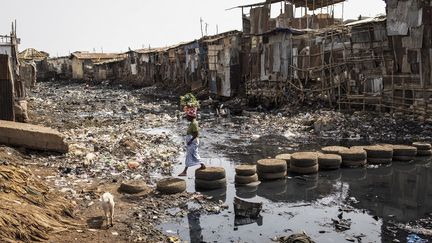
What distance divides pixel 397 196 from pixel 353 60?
10.1 m

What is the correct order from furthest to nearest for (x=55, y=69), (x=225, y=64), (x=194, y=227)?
(x=55, y=69) < (x=225, y=64) < (x=194, y=227)

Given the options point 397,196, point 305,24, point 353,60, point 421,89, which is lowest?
point 397,196

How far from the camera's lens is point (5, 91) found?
11.0 m

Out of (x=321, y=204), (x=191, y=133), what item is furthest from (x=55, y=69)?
(x=321, y=204)

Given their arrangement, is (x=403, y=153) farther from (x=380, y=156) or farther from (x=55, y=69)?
(x=55, y=69)

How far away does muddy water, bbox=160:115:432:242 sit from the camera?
5.93m

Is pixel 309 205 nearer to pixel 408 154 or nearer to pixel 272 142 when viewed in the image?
pixel 408 154

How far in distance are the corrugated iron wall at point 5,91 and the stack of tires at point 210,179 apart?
6.24 metres

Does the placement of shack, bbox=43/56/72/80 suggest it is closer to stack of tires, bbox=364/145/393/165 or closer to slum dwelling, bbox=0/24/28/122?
slum dwelling, bbox=0/24/28/122

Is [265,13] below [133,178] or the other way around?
the other way around

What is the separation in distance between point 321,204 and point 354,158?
2753 millimetres

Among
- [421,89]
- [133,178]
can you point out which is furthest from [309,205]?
[421,89]

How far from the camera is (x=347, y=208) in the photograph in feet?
23.0

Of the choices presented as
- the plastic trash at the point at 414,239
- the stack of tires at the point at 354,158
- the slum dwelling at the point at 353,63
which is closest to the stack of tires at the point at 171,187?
the plastic trash at the point at 414,239
